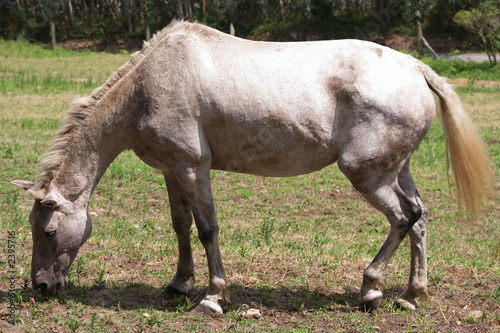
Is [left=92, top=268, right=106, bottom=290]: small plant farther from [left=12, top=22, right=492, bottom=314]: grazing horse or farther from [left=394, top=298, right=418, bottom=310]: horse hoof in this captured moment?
[left=394, top=298, right=418, bottom=310]: horse hoof

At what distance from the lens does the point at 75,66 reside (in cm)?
2241

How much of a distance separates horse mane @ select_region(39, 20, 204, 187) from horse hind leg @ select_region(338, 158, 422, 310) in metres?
1.84

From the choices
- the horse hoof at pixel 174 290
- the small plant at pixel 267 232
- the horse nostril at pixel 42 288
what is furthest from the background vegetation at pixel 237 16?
the horse nostril at pixel 42 288

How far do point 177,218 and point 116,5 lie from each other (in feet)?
116

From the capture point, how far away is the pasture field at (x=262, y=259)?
4.54m

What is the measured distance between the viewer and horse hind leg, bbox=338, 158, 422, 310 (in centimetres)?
459

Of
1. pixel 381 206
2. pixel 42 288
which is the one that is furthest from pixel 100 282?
pixel 381 206

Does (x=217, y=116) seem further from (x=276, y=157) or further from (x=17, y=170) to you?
(x=17, y=170)

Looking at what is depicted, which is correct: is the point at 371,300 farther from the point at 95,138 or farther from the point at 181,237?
the point at 95,138

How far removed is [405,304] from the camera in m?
4.88

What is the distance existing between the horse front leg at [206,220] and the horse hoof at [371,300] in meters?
1.14

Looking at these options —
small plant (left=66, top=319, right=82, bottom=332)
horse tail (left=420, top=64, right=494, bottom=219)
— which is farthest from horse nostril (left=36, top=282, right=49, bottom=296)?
horse tail (left=420, top=64, right=494, bottom=219)

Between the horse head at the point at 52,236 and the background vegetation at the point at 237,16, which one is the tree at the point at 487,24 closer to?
the background vegetation at the point at 237,16

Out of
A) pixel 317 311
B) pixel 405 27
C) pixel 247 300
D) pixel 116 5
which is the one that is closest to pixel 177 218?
pixel 247 300
